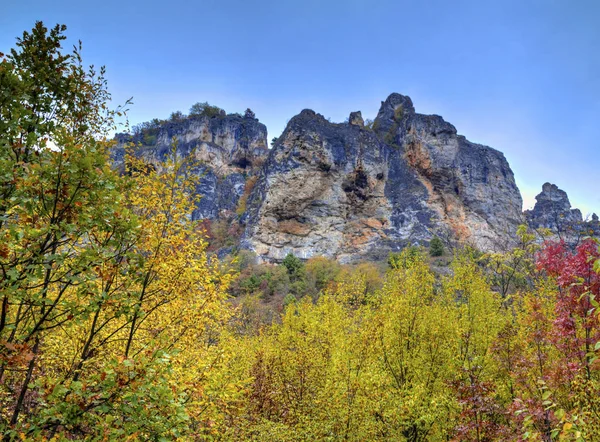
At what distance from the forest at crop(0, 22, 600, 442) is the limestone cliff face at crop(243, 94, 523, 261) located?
5028 cm

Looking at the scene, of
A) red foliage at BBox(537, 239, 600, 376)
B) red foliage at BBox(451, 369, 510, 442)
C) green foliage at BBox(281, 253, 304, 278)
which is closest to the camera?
red foliage at BBox(451, 369, 510, 442)

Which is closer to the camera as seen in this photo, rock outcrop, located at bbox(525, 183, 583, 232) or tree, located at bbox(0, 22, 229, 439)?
tree, located at bbox(0, 22, 229, 439)

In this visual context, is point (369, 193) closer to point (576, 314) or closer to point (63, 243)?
point (576, 314)

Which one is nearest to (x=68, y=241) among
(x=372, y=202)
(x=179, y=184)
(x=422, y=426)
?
(x=179, y=184)

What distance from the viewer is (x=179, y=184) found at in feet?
21.6

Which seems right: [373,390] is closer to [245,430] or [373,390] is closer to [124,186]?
[245,430]

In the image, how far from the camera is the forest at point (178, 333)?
3.62 m

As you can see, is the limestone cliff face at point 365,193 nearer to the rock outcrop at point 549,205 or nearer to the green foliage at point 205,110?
the rock outcrop at point 549,205

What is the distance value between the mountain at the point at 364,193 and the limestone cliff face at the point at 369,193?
0.18m

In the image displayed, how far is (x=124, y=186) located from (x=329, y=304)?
12649mm

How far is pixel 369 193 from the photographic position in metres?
71.0

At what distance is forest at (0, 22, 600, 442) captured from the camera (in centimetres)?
362

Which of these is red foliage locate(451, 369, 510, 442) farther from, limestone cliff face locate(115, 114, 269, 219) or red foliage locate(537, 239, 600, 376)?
limestone cliff face locate(115, 114, 269, 219)

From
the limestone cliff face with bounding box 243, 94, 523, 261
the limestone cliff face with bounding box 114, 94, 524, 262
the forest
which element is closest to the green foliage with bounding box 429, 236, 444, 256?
the limestone cliff face with bounding box 114, 94, 524, 262
